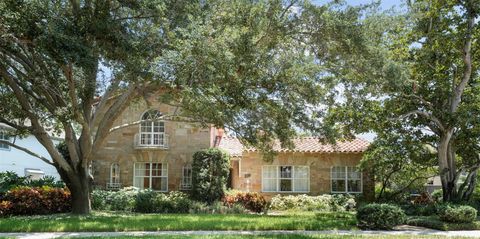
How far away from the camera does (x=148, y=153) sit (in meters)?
26.1

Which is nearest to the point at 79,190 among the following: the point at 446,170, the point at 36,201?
the point at 36,201

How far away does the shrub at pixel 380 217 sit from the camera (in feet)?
43.0

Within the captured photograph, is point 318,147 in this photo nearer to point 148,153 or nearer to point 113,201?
point 148,153

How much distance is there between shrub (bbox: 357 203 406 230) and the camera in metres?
13.1

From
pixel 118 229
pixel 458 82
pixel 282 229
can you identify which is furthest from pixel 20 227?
pixel 458 82

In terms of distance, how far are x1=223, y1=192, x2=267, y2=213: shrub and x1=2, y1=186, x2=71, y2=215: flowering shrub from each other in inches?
286

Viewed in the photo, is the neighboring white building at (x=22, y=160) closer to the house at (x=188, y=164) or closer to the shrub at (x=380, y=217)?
the house at (x=188, y=164)

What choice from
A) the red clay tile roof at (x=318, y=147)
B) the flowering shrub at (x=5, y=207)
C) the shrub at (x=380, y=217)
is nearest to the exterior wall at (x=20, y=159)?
the flowering shrub at (x=5, y=207)

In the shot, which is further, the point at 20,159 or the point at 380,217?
the point at 20,159

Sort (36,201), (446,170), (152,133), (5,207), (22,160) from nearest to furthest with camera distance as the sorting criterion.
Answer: (5,207) → (446,170) → (36,201) → (152,133) → (22,160)

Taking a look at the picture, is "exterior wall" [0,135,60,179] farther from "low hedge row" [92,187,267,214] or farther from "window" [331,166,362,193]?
"window" [331,166,362,193]

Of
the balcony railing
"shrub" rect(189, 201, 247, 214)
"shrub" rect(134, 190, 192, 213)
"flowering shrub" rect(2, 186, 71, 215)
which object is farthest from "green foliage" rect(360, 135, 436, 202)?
"flowering shrub" rect(2, 186, 71, 215)

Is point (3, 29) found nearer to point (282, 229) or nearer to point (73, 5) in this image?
point (73, 5)

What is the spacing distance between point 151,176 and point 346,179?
1083 cm
